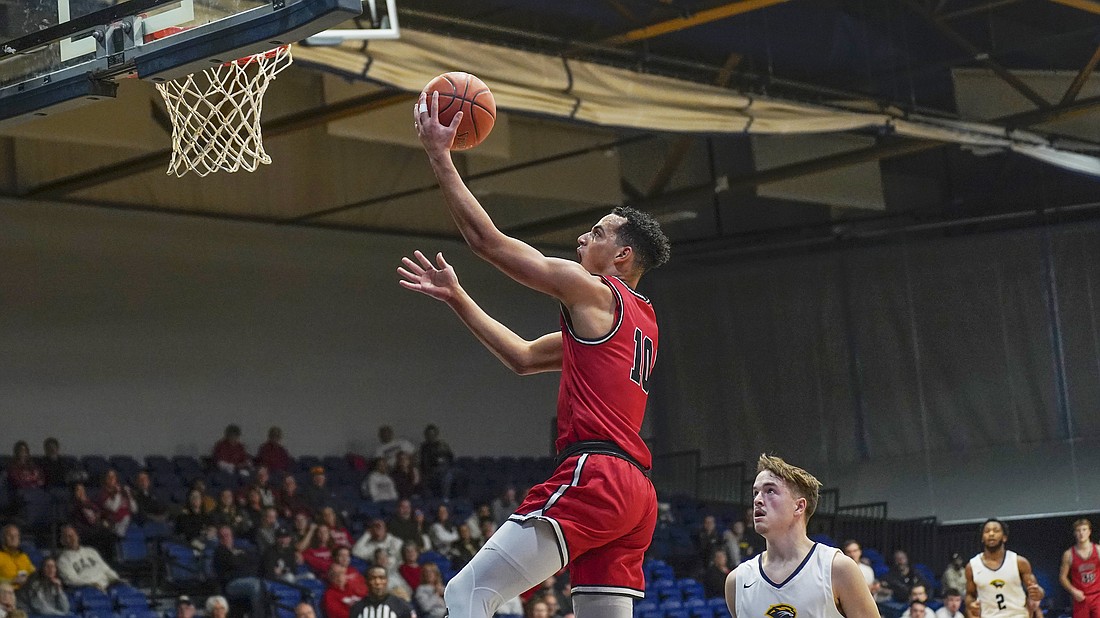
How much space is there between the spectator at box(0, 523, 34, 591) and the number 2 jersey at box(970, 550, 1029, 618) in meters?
8.49

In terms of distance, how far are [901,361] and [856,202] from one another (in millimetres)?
3326

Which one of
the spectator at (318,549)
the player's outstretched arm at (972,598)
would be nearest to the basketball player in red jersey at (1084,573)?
the player's outstretched arm at (972,598)

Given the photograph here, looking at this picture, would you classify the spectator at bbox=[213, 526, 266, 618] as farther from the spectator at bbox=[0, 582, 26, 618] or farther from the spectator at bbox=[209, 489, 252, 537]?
the spectator at bbox=[0, 582, 26, 618]

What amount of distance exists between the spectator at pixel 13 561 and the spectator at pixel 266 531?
2332 mm

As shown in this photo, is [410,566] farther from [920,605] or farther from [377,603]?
[920,605]

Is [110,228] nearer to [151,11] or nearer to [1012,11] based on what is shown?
[1012,11]

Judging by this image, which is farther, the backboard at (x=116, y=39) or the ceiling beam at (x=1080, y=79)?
the ceiling beam at (x=1080, y=79)

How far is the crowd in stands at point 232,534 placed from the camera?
13352 millimetres

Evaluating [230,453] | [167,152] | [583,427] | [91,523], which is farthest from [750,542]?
[583,427]

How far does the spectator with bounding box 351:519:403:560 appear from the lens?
15.4 meters

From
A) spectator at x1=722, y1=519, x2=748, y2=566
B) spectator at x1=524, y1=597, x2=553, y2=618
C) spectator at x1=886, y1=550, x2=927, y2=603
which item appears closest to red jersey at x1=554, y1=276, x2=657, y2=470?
spectator at x1=524, y1=597, x2=553, y2=618

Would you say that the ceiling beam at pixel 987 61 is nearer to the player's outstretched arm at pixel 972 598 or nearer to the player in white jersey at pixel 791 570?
the player's outstretched arm at pixel 972 598

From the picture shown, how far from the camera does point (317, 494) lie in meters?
17.2

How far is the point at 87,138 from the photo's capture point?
14977 millimetres
